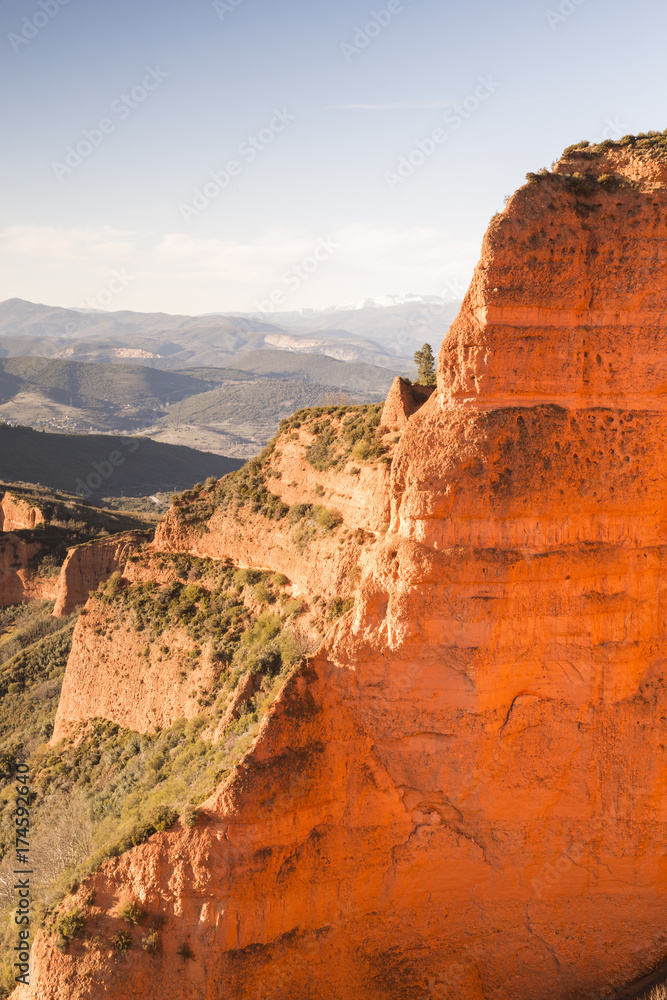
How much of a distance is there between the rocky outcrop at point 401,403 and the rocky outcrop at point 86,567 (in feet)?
61.6

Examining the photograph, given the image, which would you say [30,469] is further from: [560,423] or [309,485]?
[560,423]

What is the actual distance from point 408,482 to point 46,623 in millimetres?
32352

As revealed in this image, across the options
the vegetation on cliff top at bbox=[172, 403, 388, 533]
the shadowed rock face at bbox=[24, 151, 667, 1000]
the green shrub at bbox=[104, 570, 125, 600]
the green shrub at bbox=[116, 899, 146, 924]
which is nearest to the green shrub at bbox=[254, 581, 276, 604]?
the vegetation on cliff top at bbox=[172, 403, 388, 533]

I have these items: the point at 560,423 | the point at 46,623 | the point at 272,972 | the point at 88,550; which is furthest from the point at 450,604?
the point at 46,623

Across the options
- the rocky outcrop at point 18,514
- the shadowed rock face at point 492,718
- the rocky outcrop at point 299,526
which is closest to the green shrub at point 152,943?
the shadowed rock face at point 492,718

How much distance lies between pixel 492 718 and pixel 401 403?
392 inches

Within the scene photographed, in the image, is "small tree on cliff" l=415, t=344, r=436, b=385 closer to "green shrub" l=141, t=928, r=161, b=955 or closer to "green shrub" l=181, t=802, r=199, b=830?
"green shrub" l=181, t=802, r=199, b=830

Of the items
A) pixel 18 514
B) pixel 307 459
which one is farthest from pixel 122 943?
pixel 18 514

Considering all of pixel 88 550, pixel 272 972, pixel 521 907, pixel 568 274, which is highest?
pixel 568 274

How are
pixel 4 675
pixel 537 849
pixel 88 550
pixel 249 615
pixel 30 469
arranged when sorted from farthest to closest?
1. pixel 30 469
2. pixel 88 550
3. pixel 4 675
4. pixel 249 615
5. pixel 537 849

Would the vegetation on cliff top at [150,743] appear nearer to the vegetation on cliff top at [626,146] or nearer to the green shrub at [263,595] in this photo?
the green shrub at [263,595]

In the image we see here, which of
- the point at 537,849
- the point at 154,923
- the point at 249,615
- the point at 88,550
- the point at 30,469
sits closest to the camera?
the point at 154,923

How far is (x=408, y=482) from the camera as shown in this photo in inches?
672

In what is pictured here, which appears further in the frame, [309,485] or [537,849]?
[309,485]
